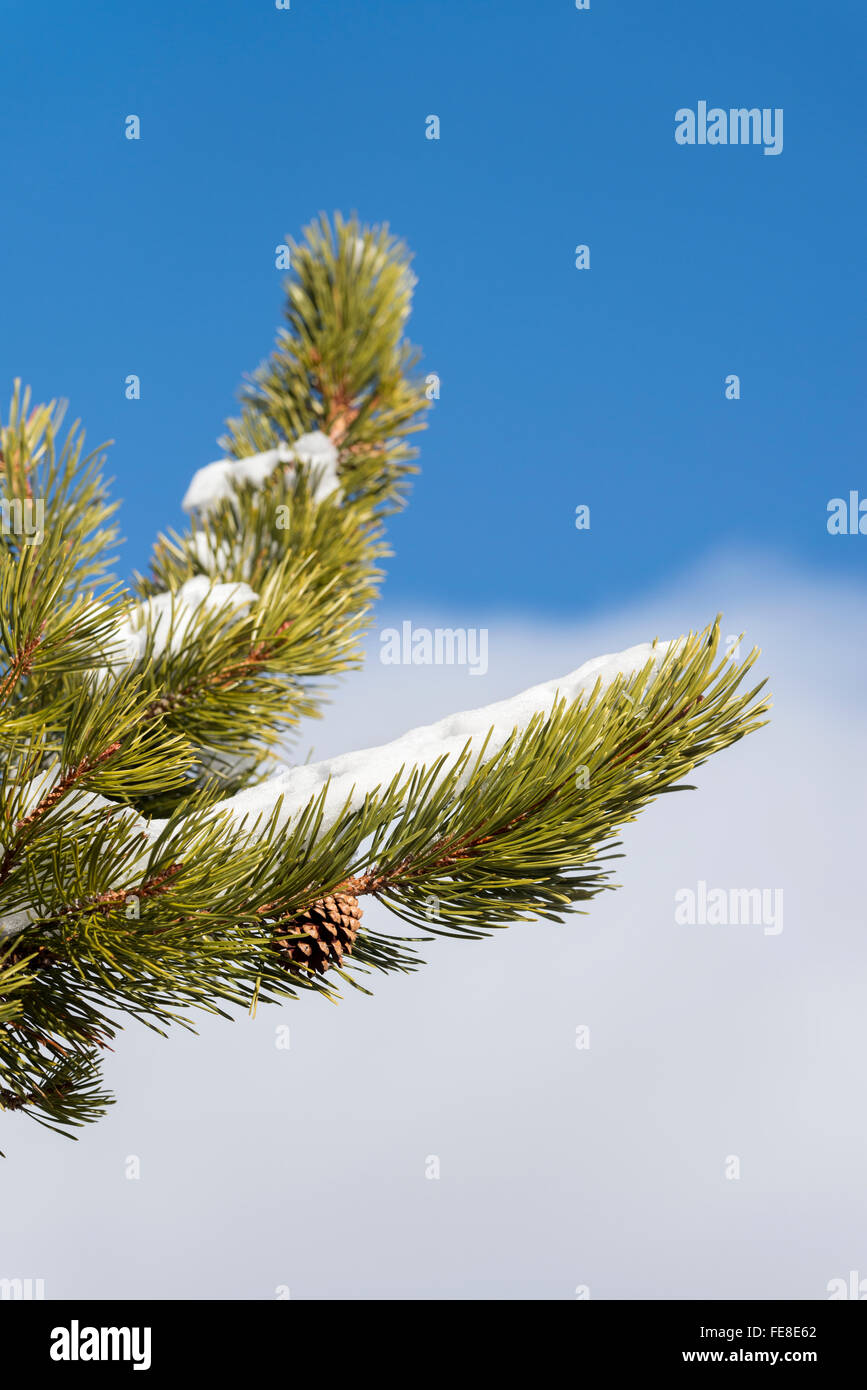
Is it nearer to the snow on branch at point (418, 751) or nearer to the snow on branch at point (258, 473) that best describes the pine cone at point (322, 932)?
the snow on branch at point (418, 751)

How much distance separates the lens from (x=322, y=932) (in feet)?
6.07

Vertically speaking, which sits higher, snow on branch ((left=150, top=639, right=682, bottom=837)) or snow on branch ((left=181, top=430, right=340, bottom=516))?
snow on branch ((left=181, top=430, right=340, bottom=516))

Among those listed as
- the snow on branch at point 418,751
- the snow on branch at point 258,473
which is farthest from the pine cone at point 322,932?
the snow on branch at point 258,473

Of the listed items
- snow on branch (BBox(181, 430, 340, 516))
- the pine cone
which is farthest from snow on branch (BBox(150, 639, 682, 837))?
snow on branch (BBox(181, 430, 340, 516))

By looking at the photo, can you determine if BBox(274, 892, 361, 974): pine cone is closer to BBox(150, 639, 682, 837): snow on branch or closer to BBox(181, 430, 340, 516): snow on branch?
BBox(150, 639, 682, 837): snow on branch

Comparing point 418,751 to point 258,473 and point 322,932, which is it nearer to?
point 322,932

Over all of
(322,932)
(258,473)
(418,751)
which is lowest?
(322,932)

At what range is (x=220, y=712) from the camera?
103 inches

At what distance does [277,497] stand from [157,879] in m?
1.74

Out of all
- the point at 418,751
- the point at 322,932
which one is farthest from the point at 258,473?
the point at 322,932

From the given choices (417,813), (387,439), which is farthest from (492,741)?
(387,439)

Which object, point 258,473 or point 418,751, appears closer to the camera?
point 418,751

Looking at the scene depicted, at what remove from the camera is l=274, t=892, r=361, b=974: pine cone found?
1.84m

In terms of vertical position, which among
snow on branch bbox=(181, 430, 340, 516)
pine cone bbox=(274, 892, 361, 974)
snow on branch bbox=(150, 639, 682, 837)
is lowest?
pine cone bbox=(274, 892, 361, 974)
